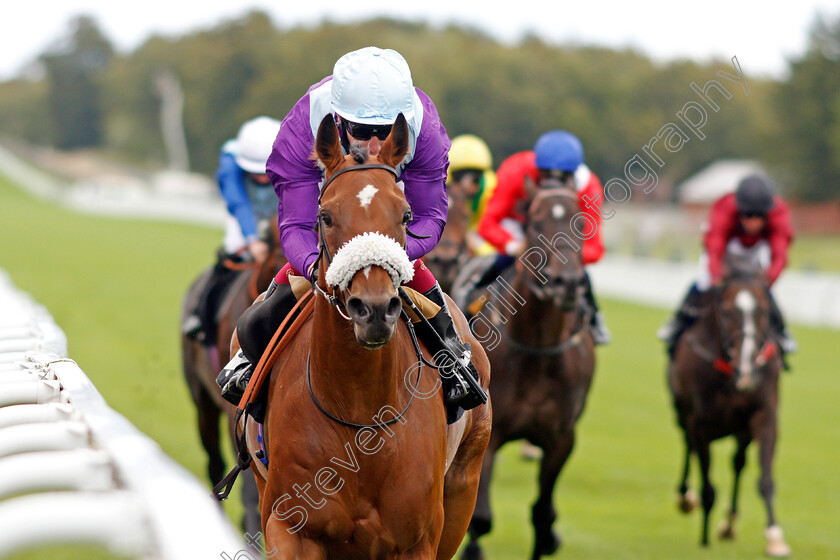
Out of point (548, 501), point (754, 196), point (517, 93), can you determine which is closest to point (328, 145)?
point (548, 501)

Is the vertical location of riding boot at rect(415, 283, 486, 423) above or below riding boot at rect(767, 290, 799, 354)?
above

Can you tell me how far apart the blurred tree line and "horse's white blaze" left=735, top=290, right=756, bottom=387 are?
135 ft

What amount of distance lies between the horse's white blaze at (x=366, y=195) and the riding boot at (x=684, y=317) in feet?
18.0

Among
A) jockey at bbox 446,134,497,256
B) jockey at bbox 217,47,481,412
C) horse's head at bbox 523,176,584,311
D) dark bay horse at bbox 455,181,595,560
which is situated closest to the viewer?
jockey at bbox 217,47,481,412

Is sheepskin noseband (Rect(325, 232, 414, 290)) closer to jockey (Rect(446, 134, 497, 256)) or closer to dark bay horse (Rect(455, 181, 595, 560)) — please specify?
dark bay horse (Rect(455, 181, 595, 560))

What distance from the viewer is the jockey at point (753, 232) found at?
7.65 meters

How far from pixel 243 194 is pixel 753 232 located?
12.3ft

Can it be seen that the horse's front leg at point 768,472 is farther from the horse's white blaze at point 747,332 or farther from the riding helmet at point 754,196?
the riding helmet at point 754,196

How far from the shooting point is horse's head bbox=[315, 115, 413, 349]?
302cm

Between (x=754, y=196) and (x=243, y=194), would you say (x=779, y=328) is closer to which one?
(x=754, y=196)

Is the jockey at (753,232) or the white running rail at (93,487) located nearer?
the white running rail at (93,487)

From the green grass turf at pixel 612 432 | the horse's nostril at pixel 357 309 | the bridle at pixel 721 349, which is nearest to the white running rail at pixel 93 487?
the horse's nostril at pixel 357 309

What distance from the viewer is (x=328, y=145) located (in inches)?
135

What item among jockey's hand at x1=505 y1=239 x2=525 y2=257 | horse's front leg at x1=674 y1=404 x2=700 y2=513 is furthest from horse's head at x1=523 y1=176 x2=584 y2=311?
horse's front leg at x1=674 y1=404 x2=700 y2=513
